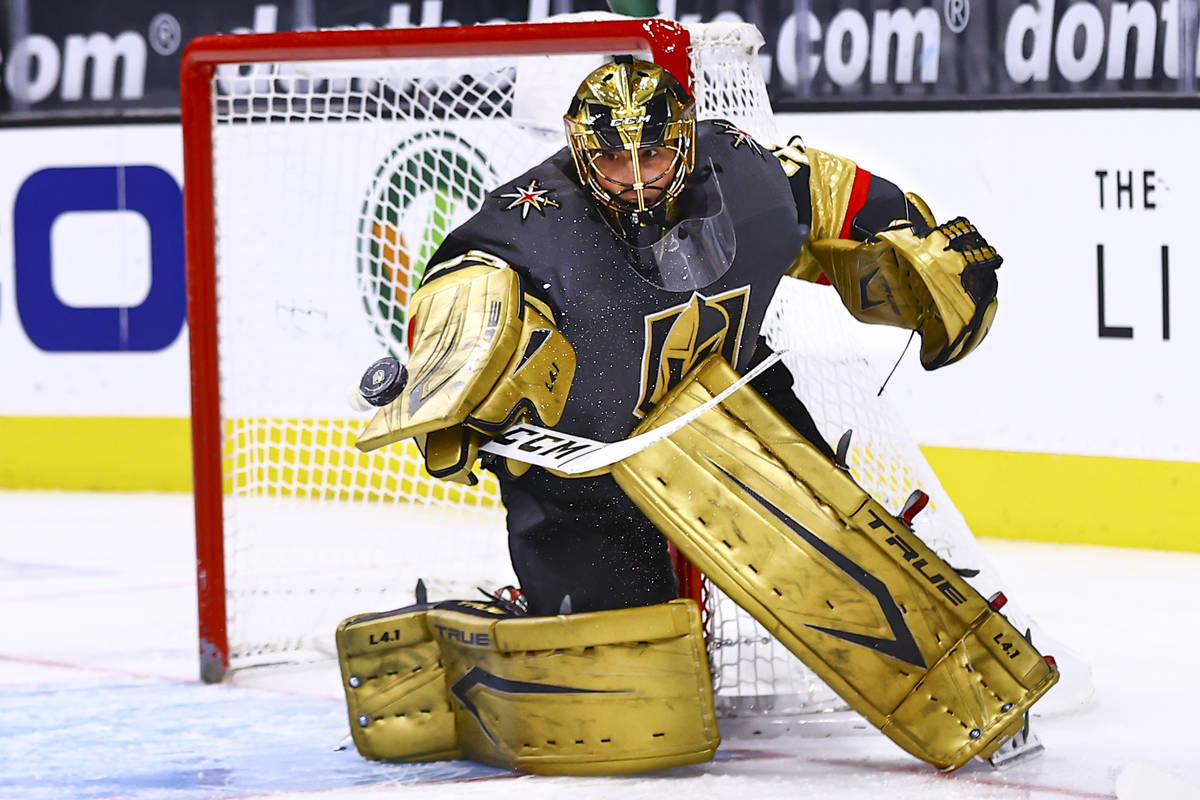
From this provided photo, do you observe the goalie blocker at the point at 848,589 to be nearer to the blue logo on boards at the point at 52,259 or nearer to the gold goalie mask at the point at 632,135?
the gold goalie mask at the point at 632,135

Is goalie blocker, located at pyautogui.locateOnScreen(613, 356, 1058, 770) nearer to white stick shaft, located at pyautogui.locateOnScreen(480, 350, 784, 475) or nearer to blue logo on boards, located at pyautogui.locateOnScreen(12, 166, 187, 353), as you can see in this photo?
white stick shaft, located at pyautogui.locateOnScreen(480, 350, 784, 475)

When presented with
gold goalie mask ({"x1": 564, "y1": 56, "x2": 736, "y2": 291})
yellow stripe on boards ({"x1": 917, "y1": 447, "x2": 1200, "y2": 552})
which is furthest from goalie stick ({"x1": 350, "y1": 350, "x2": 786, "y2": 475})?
yellow stripe on boards ({"x1": 917, "y1": 447, "x2": 1200, "y2": 552})

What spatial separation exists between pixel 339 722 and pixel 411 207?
1.57 m

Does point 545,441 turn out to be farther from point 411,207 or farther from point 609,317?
point 411,207

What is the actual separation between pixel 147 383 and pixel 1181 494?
317cm

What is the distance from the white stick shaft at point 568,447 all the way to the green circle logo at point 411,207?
5.23ft

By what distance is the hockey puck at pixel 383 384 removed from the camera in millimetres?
2516

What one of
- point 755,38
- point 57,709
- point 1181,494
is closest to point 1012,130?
point 1181,494

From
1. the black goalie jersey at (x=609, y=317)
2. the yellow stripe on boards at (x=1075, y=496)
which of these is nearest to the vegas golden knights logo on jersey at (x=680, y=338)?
the black goalie jersey at (x=609, y=317)

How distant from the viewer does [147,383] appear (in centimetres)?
578

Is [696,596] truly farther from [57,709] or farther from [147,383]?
[147,383]

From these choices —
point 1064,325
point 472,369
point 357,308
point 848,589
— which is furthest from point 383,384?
point 1064,325

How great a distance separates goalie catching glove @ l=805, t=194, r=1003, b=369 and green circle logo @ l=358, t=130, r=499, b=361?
1.40 m

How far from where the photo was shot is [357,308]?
456cm
